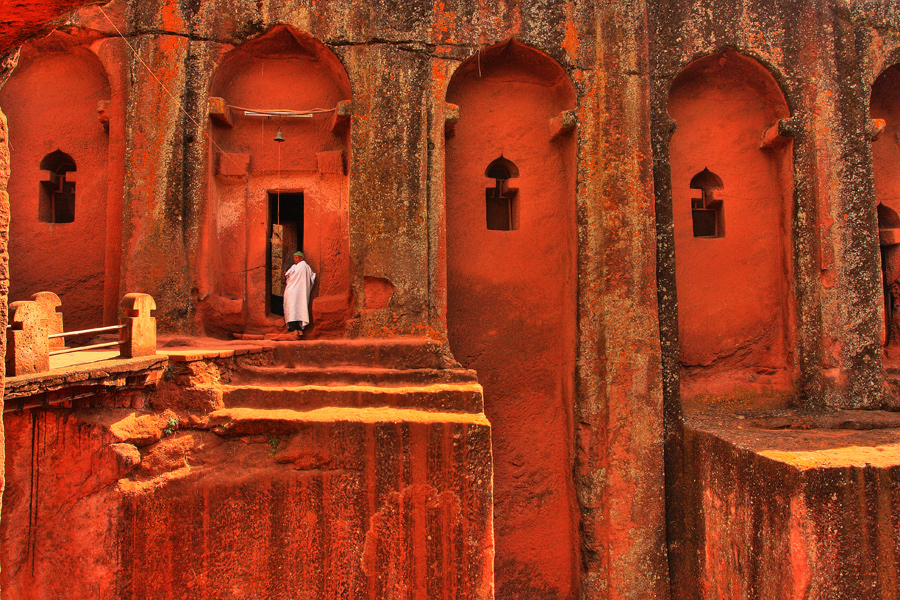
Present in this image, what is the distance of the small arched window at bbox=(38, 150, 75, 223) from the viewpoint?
6.16 metres

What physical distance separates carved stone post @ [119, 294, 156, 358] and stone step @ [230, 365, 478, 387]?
71 centimetres

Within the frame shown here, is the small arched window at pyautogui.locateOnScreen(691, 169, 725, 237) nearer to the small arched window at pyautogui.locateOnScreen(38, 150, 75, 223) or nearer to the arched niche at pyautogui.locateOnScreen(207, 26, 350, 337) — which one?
the arched niche at pyautogui.locateOnScreen(207, 26, 350, 337)

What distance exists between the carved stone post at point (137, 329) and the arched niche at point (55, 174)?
8.37 ft

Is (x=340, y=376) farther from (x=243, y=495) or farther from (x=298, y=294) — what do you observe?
(x=298, y=294)

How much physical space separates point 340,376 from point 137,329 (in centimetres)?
152

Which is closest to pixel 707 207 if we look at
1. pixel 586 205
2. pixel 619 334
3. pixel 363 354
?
pixel 586 205

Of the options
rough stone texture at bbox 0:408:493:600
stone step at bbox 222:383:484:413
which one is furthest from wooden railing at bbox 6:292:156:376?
stone step at bbox 222:383:484:413

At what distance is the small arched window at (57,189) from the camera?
20.2 ft

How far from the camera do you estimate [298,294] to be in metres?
5.98

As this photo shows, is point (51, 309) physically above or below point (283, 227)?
below

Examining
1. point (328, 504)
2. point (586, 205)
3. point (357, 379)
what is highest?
point (586, 205)

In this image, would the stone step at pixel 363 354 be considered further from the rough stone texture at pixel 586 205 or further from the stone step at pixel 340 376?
the rough stone texture at pixel 586 205

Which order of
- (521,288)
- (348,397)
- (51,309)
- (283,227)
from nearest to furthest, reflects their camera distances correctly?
1. (348,397)
2. (51,309)
3. (521,288)
4. (283,227)

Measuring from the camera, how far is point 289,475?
3773mm
